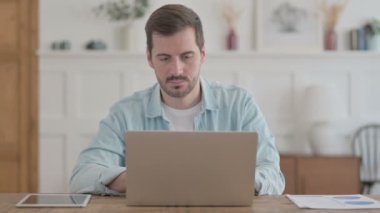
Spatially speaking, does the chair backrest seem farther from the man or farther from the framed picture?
the man

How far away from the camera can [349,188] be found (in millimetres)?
4160

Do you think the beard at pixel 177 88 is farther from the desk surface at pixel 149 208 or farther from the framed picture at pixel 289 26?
the framed picture at pixel 289 26

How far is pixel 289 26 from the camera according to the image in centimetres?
467

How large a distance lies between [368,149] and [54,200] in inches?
138

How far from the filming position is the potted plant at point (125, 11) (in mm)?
4578

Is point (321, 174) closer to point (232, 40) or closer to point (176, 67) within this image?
point (232, 40)

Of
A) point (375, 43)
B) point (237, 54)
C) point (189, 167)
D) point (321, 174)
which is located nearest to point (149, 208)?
point (189, 167)

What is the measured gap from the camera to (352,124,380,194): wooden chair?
455 centimetres

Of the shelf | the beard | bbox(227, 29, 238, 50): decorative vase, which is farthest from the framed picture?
the beard

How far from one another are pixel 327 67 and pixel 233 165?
3.37m

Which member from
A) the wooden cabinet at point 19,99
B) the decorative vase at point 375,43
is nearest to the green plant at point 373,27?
the decorative vase at point 375,43

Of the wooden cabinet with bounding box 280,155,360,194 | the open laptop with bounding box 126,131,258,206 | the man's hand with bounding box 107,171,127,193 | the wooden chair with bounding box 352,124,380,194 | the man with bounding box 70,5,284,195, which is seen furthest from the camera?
the wooden chair with bounding box 352,124,380,194

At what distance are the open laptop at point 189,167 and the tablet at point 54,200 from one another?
0.17m

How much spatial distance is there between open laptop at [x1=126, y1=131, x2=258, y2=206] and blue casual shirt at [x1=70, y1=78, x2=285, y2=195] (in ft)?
1.25
